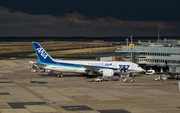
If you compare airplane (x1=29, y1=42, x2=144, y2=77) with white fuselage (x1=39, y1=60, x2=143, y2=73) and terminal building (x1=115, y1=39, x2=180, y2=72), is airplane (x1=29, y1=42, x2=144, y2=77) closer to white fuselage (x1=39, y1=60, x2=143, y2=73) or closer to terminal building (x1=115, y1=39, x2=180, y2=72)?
white fuselage (x1=39, y1=60, x2=143, y2=73)

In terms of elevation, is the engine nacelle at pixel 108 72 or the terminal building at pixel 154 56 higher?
the terminal building at pixel 154 56

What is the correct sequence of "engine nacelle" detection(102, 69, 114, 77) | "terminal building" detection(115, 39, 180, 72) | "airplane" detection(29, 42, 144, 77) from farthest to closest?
"terminal building" detection(115, 39, 180, 72) → "airplane" detection(29, 42, 144, 77) → "engine nacelle" detection(102, 69, 114, 77)

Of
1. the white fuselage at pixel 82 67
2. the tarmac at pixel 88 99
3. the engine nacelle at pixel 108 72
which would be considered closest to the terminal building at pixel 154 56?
the white fuselage at pixel 82 67

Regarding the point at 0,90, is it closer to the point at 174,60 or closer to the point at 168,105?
the point at 168,105

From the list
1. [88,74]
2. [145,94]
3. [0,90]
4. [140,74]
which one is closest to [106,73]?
[88,74]

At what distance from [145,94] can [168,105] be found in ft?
33.9

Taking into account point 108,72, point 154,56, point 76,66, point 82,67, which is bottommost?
point 108,72

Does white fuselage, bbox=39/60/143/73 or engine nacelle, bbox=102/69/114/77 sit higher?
white fuselage, bbox=39/60/143/73

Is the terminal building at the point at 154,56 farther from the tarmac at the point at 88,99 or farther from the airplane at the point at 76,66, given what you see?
the tarmac at the point at 88,99

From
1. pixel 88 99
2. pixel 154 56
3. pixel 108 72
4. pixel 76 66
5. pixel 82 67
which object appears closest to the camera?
pixel 88 99

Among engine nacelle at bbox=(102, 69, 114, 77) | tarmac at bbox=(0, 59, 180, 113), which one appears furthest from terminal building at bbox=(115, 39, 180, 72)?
tarmac at bbox=(0, 59, 180, 113)

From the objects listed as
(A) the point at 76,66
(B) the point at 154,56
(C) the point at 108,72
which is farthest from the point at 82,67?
(B) the point at 154,56

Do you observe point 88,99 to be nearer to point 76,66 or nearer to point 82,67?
point 76,66

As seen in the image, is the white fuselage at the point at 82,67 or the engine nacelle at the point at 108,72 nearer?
the engine nacelle at the point at 108,72
